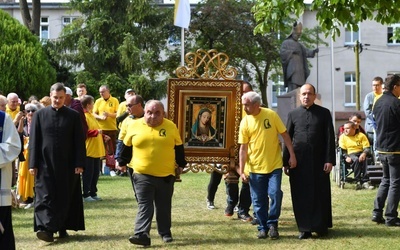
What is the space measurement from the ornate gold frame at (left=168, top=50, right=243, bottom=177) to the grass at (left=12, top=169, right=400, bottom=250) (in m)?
0.91

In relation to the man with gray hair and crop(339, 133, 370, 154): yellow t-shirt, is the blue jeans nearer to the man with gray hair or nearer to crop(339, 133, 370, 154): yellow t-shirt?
the man with gray hair

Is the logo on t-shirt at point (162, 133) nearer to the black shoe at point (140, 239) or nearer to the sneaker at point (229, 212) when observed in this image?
the black shoe at point (140, 239)

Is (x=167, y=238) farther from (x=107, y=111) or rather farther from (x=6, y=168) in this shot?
(x=107, y=111)

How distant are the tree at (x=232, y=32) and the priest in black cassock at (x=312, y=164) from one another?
3298 centimetres

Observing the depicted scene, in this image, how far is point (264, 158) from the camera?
11.6 m

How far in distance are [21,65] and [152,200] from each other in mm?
27920

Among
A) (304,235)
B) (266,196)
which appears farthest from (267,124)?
(304,235)

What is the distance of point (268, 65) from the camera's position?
47.7 metres

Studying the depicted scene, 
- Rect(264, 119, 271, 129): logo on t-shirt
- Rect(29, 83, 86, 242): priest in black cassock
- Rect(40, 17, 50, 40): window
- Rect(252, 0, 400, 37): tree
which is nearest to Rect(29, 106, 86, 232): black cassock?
Rect(29, 83, 86, 242): priest in black cassock

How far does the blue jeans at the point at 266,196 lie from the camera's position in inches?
457

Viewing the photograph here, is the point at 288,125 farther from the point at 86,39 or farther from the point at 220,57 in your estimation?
the point at 86,39

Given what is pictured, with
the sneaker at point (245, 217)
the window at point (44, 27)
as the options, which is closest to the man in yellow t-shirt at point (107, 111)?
the sneaker at point (245, 217)

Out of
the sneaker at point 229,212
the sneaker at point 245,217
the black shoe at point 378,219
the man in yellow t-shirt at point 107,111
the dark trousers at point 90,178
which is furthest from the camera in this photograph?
the man in yellow t-shirt at point 107,111

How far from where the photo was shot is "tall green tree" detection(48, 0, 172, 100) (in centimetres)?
4175
